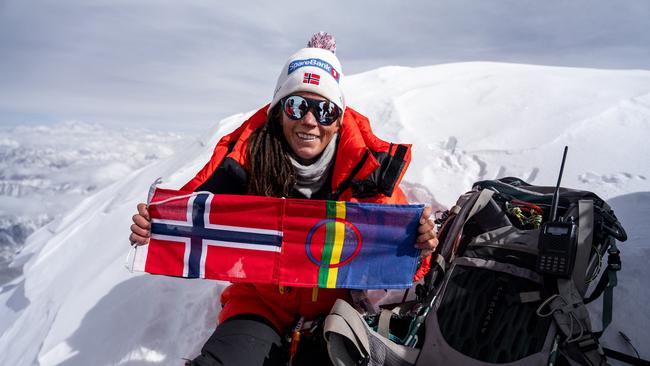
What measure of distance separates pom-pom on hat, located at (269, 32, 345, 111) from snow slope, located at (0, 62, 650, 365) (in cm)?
218

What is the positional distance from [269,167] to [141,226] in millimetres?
919

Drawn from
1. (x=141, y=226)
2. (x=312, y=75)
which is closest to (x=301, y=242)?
(x=141, y=226)

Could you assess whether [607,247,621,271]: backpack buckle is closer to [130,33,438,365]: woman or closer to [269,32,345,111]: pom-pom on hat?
[130,33,438,365]: woman

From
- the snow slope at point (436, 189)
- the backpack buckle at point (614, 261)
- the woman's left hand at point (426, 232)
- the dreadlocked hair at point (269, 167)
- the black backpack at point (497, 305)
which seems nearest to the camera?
the black backpack at point (497, 305)

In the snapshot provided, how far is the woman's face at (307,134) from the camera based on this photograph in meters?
2.41

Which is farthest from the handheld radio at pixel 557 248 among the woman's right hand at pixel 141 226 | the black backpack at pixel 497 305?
the woman's right hand at pixel 141 226

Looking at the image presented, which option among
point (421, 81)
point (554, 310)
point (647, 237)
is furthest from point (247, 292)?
point (421, 81)

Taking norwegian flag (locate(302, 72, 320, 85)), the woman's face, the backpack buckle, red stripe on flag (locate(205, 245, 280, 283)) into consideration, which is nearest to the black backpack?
the backpack buckle

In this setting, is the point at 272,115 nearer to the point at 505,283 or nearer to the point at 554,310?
the point at 505,283

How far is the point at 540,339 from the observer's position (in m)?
1.98

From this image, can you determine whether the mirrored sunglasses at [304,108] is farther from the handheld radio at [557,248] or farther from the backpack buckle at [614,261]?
the backpack buckle at [614,261]

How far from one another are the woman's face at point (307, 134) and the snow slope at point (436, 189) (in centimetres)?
202

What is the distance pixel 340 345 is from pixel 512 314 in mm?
1063

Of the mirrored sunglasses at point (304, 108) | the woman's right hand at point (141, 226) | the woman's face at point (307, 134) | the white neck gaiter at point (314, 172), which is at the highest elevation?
the mirrored sunglasses at point (304, 108)
